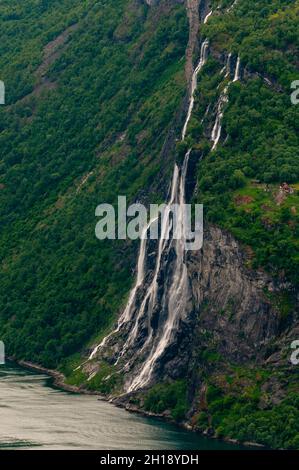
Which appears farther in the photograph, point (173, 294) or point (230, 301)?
point (173, 294)

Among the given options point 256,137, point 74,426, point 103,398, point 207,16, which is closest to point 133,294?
point 103,398

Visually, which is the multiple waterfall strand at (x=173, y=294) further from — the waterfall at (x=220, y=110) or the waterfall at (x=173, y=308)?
the waterfall at (x=220, y=110)

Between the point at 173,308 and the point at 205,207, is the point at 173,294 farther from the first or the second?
the point at 205,207

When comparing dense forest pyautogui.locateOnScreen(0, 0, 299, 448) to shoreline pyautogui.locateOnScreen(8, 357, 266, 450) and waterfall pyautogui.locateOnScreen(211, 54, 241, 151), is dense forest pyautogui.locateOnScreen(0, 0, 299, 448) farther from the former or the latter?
shoreline pyautogui.locateOnScreen(8, 357, 266, 450)

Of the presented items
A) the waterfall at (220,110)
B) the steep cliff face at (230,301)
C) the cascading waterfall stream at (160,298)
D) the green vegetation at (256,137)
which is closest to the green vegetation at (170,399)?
the cascading waterfall stream at (160,298)

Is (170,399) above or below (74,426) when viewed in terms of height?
above

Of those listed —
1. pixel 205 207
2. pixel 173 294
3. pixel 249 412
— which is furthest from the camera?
pixel 173 294
